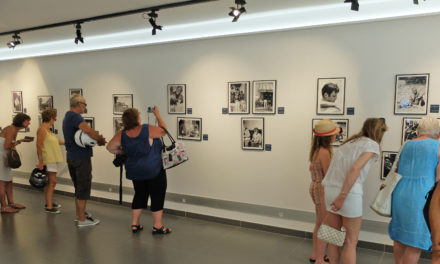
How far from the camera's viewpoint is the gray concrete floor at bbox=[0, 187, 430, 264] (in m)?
3.73

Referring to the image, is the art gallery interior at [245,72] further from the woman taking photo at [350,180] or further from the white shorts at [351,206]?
the white shorts at [351,206]

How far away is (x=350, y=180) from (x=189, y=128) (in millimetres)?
3022

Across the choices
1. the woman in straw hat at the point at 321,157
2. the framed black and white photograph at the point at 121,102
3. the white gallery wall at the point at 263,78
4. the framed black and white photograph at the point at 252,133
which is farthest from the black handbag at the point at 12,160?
the woman in straw hat at the point at 321,157

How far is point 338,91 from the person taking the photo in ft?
13.5

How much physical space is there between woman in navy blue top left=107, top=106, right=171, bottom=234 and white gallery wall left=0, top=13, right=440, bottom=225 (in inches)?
41.7

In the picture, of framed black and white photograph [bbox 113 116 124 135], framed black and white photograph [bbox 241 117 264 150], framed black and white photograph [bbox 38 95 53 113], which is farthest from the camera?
framed black and white photograph [bbox 38 95 53 113]

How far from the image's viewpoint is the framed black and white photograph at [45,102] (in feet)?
21.9

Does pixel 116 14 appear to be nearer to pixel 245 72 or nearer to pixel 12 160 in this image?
pixel 245 72

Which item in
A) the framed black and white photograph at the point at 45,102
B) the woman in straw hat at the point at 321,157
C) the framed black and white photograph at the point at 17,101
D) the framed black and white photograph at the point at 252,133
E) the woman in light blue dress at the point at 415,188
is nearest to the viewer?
the woman in light blue dress at the point at 415,188

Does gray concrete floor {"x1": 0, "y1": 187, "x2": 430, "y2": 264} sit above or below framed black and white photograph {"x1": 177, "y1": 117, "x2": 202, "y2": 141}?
below

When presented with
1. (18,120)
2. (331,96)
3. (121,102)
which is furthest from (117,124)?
(331,96)

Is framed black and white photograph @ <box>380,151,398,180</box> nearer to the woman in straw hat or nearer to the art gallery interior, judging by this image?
the art gallery interior

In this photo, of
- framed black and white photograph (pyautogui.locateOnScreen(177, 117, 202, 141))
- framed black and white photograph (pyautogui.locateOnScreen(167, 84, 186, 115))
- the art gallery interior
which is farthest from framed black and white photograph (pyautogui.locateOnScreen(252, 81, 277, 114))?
framed black and white photograph (pyautogui.locateOnScreen(167, 84, 186, 115))

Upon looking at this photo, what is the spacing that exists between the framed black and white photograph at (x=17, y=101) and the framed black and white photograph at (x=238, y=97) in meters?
5.11
